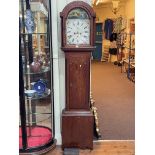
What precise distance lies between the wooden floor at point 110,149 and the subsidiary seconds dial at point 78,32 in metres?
1.29

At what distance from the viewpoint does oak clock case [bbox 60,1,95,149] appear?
126 inches

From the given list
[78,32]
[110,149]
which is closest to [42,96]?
[78,32]

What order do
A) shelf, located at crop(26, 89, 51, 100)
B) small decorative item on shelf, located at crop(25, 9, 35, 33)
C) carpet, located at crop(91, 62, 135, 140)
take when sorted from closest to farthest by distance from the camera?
small decorative item on shelf, located at crop(25, 9, 35, 33), shelf, located at crop(26, 89, 51, 100), carpet, located at crop(91, 62, 135, 140)

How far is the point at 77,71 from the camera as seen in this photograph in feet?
10.8

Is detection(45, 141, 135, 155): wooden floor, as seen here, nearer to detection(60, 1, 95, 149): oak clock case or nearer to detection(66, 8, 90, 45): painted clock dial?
detection(60, 1, 95, 149): oak clock case

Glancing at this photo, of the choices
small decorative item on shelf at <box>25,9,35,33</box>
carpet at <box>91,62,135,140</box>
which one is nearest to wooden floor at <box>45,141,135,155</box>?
carpet at <box>91,62,135,140</box>

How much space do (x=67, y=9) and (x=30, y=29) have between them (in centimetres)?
46

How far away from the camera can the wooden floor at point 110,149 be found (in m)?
3.39

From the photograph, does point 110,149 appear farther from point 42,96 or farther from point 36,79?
point 36,79

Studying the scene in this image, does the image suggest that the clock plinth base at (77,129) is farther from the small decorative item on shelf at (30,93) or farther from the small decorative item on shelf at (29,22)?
the small decorative item on shelf at (29,22)

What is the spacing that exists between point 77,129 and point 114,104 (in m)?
2.50

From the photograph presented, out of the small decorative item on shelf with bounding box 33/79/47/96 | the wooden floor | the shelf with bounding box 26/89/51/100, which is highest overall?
the small decorative item on shelf with bounding box 33/79/47/96

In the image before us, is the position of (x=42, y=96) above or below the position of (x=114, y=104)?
above

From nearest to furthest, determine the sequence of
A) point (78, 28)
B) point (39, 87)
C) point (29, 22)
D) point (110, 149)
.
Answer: point (29, 22), point (78, 28), point (39, 87), point (110, 149)
